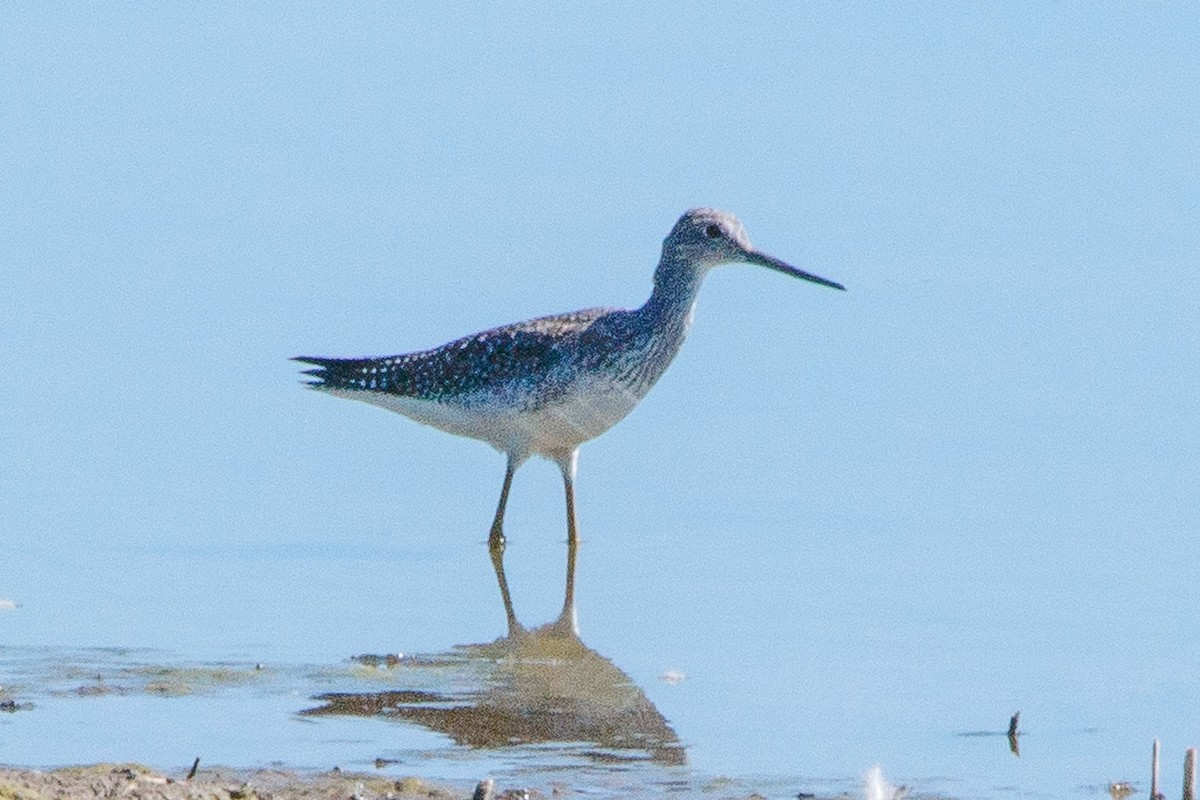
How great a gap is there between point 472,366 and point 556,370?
21.6 inches

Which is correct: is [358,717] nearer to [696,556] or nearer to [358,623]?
[358,623]

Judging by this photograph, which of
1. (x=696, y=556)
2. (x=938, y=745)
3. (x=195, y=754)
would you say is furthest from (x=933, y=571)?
(x=195, y=754)

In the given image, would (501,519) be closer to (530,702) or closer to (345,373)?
(345,373)

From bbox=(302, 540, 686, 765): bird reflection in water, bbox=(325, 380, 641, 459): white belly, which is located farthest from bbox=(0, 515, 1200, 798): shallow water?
bbox=(325, 380, 641, 459): white belly

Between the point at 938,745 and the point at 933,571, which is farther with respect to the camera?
the point at 933,571

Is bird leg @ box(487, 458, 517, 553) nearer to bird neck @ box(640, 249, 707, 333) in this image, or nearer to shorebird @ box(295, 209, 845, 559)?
shorebird @ box(295, 209, 845, 559)

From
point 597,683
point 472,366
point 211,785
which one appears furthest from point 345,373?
point 211,785

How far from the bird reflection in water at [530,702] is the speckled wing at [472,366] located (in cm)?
220

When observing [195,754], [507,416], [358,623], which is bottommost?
[195,754]

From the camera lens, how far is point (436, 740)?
7.22 m

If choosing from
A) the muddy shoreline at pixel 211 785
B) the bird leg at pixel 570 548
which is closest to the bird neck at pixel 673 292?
the bird leg at pixel 570 548

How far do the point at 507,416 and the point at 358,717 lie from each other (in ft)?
11.8

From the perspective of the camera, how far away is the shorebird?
10.8 meters

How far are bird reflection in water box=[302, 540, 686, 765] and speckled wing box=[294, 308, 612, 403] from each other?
2204mm
